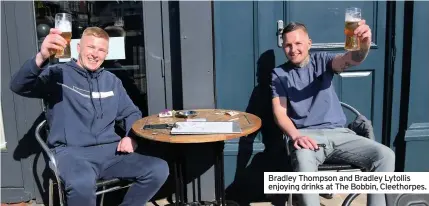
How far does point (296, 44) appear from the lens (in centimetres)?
273

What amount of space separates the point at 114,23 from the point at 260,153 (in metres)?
1.56

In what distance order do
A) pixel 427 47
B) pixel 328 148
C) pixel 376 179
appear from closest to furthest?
1. pixel 376 179
2. pixel 328 148
3. pixel 427 47

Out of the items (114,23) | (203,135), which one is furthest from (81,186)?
(114,23)

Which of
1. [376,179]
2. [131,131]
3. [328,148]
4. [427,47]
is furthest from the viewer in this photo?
[427,47]

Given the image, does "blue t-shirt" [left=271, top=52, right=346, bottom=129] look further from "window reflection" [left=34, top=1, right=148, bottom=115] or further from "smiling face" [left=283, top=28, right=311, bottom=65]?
"window reflection" [left=34, top=1, right=148, bottom=115]

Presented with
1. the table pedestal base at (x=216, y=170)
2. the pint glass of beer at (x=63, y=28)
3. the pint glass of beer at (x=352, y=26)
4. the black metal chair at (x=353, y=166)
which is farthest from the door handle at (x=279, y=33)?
the pint glass of beer at (x=63, y=28)

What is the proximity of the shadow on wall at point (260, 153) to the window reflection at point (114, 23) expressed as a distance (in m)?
0.87

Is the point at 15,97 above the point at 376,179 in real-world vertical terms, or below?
above

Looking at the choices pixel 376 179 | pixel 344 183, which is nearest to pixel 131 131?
pixel 344 183

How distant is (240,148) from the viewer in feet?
10.6

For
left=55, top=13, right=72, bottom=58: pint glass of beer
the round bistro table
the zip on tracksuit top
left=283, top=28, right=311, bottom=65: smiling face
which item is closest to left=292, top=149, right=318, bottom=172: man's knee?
the round bistro table

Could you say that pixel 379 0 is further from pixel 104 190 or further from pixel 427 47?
pixel 104 190

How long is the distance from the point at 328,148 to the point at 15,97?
2389 mm

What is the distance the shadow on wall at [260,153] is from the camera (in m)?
3.17
